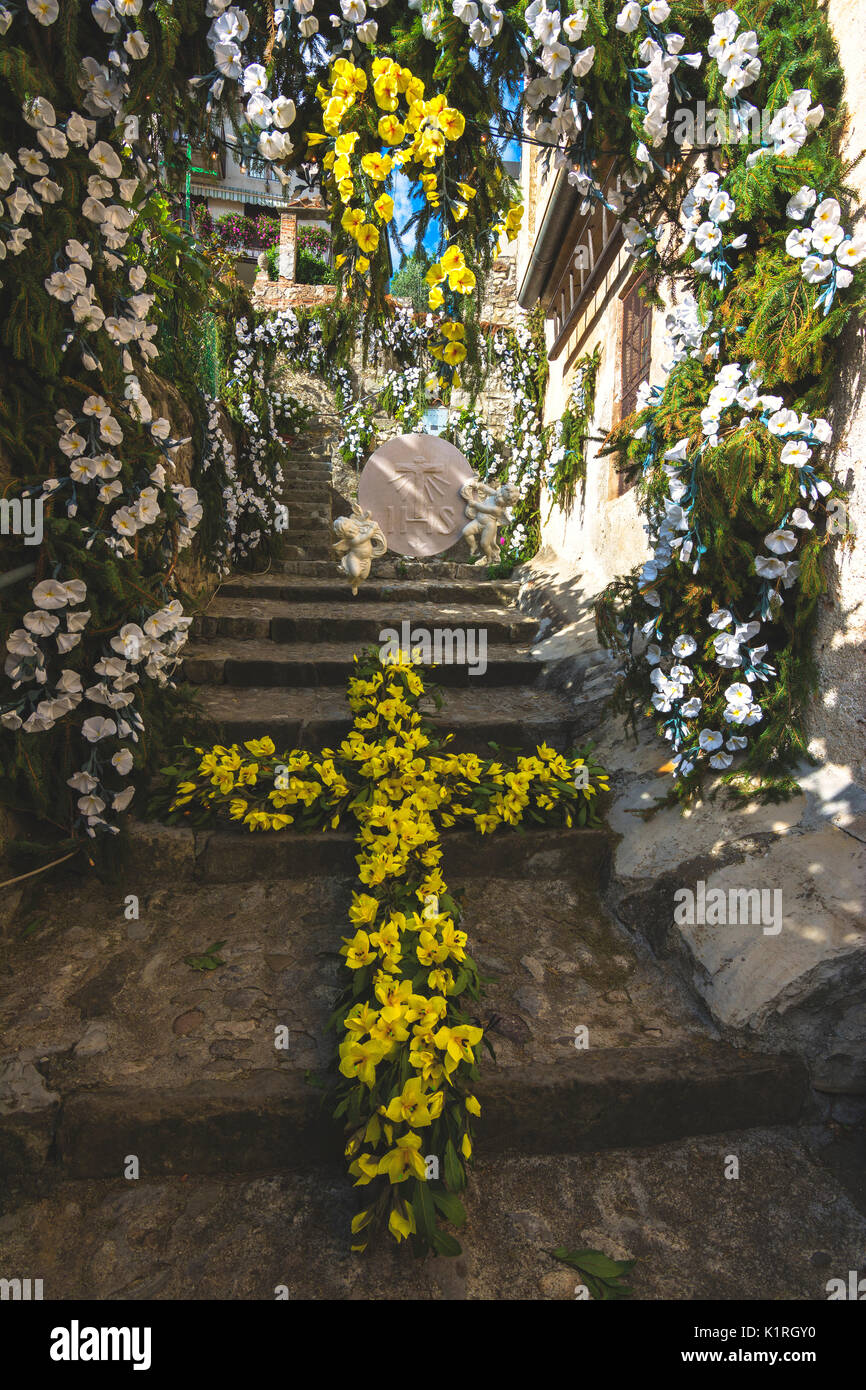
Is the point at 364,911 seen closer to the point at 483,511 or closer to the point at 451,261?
the point at 483,511

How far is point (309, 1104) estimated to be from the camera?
1.85 meters

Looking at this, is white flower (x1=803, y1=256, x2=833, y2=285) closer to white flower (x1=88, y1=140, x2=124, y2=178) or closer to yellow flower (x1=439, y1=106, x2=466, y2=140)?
yellow flower (x1=439, y1=106, x2=466, y2=140)

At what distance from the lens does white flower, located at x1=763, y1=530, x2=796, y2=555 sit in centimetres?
239

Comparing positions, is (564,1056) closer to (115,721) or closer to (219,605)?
(115,721)

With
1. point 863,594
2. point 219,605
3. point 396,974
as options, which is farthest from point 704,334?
point 219,605

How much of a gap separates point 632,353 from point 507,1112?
14.8 feet

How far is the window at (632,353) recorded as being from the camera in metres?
4.26

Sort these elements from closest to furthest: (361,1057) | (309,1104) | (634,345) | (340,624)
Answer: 1. (361,1057)
2. (309,1104)
3. (634,345)
4. (340,624)

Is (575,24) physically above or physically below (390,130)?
above

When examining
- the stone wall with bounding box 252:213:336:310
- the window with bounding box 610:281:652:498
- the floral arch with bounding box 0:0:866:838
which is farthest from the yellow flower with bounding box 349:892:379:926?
the stone wall with bounding box 252:213:336:310

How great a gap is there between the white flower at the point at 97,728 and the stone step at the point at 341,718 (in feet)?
2.47

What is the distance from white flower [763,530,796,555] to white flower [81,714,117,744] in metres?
2.56

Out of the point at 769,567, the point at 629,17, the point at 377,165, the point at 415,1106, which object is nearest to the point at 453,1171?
the point at 415,1106

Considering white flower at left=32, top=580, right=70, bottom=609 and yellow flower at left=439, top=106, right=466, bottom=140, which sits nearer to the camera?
yellow flower at left=439, top=106, right=466, bottom=140
